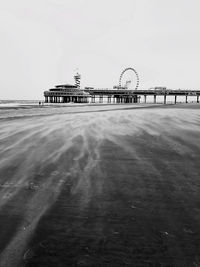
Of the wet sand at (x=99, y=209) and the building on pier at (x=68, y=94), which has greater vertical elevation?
the building on pier at (x=68, y=94)

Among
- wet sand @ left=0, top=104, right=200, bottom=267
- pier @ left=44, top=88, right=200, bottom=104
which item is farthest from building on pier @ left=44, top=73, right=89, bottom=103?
wet sand @ left=0, top=104, right=200, bottom=267

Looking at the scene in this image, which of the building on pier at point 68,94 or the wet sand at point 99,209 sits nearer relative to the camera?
the wet sand at point 99,209

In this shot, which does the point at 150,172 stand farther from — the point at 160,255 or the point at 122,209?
the point at 160,255

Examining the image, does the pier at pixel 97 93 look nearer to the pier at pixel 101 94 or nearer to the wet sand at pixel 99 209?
the pier at pixel 101 94

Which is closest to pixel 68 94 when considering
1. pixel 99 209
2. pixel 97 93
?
pixel 97 93

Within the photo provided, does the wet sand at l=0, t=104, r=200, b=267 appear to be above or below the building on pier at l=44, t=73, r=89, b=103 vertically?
below

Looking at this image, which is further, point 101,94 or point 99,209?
point 101,94

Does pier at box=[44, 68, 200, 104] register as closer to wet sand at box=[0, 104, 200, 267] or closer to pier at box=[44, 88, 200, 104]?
pier at box=[44, 88, 200, 104]

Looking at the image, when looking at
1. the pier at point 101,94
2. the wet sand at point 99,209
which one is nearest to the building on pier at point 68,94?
the pier at point 101,94

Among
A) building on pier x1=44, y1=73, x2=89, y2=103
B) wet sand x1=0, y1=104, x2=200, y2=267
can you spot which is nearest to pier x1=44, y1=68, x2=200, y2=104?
building on pier x1=44, y1=73, x2=89, y2=103

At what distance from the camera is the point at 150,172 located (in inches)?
207

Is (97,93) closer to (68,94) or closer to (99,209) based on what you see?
(68,94)

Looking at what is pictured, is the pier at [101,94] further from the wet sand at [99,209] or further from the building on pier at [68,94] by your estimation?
the wet sand at [99,209]

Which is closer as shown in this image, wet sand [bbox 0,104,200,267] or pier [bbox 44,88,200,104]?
wet sand [bbox 0,104,200,267]
